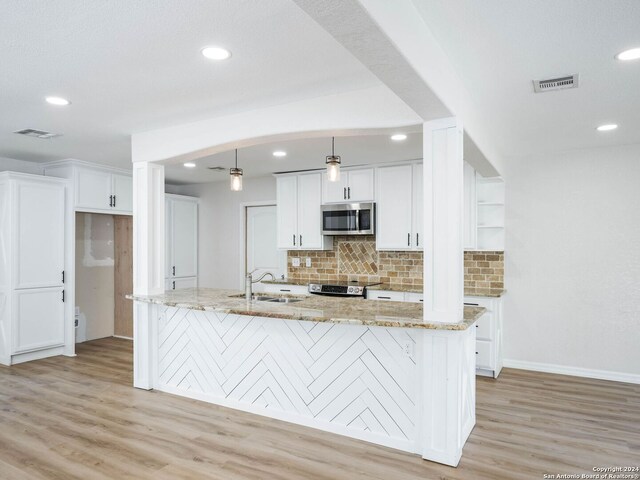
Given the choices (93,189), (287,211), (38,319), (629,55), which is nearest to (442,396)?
(629,55)

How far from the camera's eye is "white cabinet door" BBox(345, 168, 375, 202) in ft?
18.0

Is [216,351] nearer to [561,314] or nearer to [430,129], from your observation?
[430,129]

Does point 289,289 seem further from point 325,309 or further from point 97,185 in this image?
point 97,185

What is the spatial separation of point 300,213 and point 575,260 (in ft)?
11.0

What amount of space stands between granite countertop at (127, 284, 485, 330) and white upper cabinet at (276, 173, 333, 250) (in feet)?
6.32

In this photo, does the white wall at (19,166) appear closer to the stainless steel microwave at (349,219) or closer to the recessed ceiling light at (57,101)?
the recessed ceiling light at (57,101)

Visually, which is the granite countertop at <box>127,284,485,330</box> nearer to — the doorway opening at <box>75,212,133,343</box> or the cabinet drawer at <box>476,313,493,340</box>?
the cabinet drawer at <box>476,313,493,340</box>

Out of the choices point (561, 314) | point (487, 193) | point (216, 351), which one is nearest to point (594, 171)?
point (487, 193)

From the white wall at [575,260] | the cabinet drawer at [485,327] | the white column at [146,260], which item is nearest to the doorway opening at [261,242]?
the white column at [146,260]

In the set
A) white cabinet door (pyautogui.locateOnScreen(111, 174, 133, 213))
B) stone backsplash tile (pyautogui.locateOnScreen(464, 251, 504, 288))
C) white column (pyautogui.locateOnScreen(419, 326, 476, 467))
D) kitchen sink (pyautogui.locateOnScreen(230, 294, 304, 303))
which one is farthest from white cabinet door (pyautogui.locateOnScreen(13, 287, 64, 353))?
stone backsplash tile (pyautogui.locateOnScreen(464, 251, 504, 288))

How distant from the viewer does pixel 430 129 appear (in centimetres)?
276

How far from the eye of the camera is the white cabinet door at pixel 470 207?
4.96 m

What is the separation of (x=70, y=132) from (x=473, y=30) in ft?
12.2

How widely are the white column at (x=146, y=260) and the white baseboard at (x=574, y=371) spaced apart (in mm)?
3917
